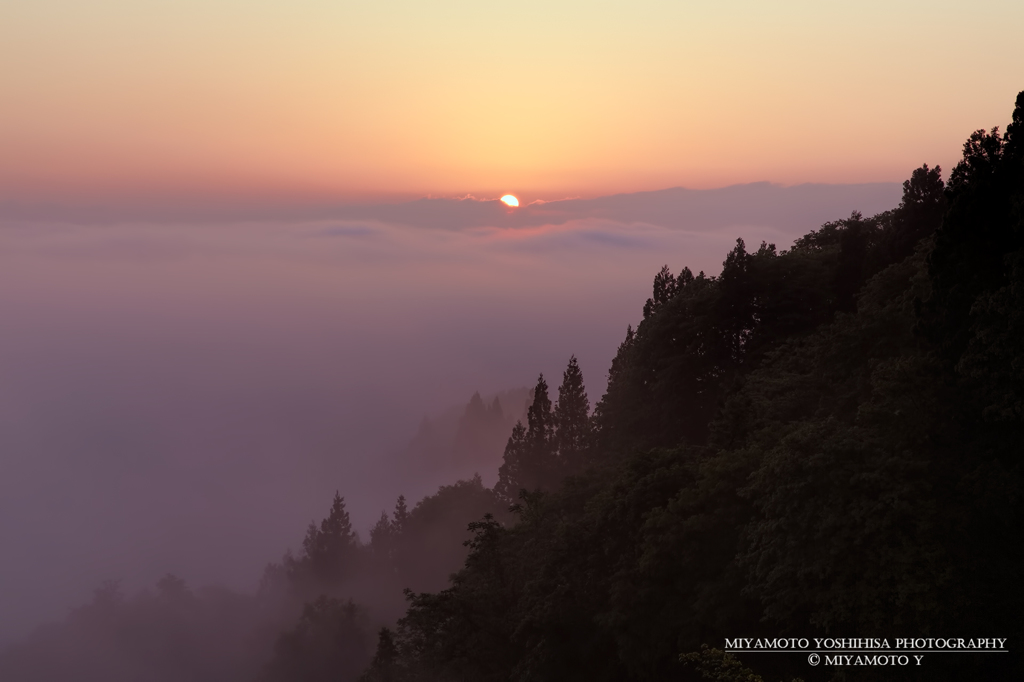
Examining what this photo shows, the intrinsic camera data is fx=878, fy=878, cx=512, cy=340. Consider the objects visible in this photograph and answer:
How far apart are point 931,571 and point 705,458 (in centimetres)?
1523

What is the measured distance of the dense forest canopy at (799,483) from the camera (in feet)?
88.3

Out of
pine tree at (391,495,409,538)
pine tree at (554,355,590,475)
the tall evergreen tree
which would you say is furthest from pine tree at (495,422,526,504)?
pine tree at (391,495,409,538)

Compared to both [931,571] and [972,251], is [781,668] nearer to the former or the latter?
[931,571]

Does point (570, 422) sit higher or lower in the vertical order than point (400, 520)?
higher

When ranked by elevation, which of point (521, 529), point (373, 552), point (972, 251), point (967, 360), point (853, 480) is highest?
point (972, 251)

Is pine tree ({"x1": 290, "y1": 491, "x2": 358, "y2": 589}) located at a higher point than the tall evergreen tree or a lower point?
lower

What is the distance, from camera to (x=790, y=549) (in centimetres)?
2930

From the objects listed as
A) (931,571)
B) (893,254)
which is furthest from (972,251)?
(893,254)

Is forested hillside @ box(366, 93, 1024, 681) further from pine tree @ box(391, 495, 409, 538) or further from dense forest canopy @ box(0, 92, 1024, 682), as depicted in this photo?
pine tree @ box(391, 495, 409, 538)

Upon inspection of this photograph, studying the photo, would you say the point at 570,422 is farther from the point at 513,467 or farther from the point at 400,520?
the point at 400,520

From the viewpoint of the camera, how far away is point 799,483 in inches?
1168

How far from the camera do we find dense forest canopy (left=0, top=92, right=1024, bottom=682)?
26.9 m

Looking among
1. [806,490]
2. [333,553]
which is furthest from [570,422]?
[333,553]

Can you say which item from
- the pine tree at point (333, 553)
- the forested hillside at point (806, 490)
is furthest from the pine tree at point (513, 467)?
the pine tree at point (333, 553)
